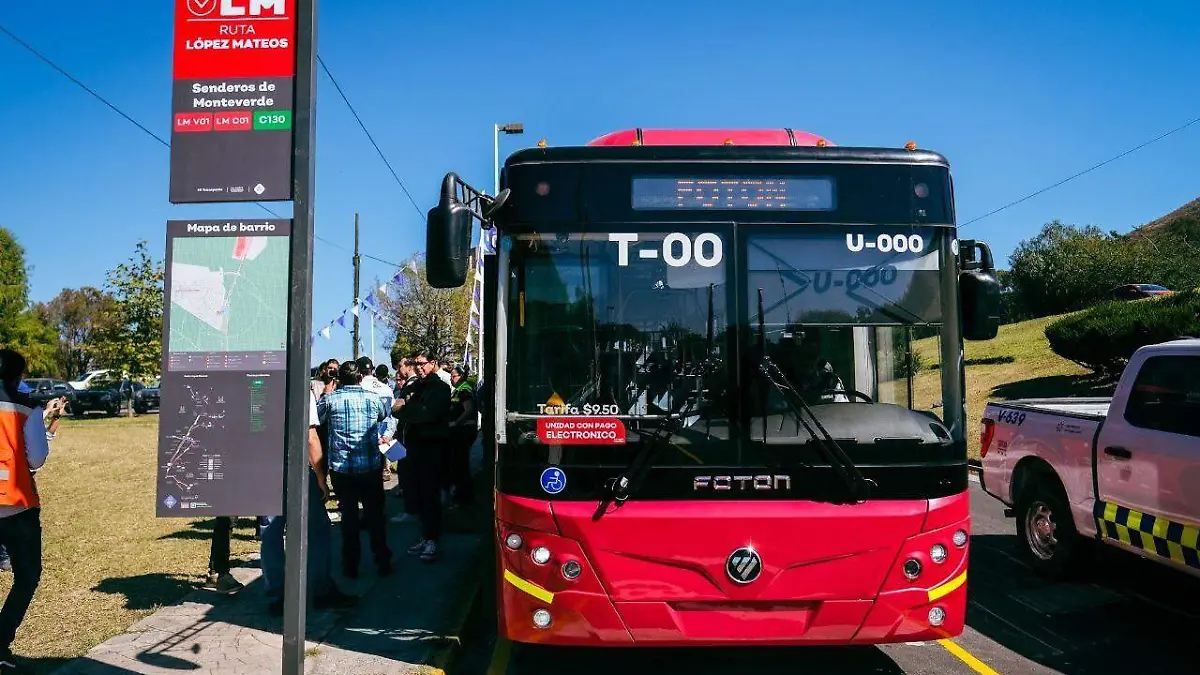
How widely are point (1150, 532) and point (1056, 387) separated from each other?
19.1m

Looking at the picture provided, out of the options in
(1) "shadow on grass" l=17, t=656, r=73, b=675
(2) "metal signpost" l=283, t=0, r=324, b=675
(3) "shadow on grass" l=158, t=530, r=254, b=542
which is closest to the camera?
(2) "metal signpost" l=283, t=0, r=324, b=675

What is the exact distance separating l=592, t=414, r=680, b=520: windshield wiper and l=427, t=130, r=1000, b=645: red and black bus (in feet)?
0.03

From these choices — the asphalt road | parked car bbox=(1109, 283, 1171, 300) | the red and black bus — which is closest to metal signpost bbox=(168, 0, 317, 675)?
the red and black bus

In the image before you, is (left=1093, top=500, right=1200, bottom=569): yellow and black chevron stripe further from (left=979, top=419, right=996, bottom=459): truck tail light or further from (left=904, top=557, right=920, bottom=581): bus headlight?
(left=904, top=557, right=920, bottom=581): bus headlight

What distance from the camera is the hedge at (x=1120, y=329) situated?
20250 mm

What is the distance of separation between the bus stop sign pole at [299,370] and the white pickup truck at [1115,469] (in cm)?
561

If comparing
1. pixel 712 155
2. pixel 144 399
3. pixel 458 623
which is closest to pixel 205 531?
pixel 458 623

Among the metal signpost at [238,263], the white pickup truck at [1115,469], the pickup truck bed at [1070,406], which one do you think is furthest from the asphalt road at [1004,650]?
the metal signpost at [238,263]

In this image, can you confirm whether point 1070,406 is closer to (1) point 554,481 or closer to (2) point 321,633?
(1) point 554,481

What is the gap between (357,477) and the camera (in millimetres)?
7465

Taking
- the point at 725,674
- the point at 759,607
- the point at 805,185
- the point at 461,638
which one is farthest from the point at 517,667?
the point at 805,185

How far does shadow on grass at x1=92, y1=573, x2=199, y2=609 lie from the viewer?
24.1ft

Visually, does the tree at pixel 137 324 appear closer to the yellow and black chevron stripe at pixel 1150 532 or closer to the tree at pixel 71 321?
the yellow and black chevron stripe at pixel 1150 532

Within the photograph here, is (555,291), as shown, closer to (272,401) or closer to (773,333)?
(773,333)
